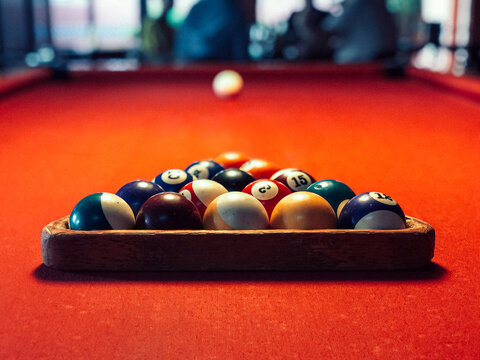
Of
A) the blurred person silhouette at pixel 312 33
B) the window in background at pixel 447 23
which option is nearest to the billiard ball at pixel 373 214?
the blurred person silhouette at pixel 312 33

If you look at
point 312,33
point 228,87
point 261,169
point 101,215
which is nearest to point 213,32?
point 312,33

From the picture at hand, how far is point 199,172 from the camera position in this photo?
165 centimetres

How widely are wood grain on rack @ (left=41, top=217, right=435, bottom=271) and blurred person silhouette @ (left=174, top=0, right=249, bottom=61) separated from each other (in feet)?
27.1

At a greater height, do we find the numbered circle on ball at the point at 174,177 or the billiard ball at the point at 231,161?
the numbered circle on ball at the point at 174,177

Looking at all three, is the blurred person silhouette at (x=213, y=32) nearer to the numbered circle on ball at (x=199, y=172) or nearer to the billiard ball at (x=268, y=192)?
the numbered circle on ball at (x=199, y=172)

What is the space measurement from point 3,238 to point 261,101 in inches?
111

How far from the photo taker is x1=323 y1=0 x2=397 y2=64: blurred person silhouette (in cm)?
808

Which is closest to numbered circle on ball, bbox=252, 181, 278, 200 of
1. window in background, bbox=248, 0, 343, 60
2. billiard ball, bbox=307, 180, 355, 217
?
billiard ball, bbox=307, 180, 355, 217

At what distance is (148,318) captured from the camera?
3.00 feet

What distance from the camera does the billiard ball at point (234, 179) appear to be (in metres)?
1.52

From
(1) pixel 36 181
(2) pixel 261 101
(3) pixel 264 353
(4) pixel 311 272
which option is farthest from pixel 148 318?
(2) pixel 261 101

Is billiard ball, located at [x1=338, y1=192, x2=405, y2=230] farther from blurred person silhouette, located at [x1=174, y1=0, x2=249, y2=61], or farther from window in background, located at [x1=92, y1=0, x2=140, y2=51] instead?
window in background, located at [x1=92, y1=0, x2=140, y2=51]

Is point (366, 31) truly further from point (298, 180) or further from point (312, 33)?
point (298, 180)

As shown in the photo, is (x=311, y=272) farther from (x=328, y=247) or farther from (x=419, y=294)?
(x=419, y=294)
